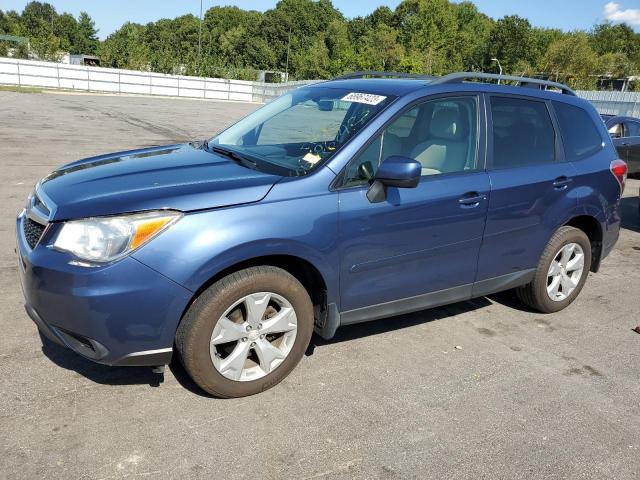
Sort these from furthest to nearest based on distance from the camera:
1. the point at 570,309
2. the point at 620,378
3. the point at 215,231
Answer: the point at 570,309 → the point at 620,378 → the point at 215,231

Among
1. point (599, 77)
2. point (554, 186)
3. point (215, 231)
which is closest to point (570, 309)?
point (554, 186)

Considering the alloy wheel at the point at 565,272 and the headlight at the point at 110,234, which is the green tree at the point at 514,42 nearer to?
the alloy wheel at the point at 565,272

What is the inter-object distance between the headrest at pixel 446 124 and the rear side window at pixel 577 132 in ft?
3.68

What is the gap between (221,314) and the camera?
3064 mm

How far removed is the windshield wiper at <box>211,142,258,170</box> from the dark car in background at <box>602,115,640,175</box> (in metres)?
10.9

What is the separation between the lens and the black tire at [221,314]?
9.90 feet

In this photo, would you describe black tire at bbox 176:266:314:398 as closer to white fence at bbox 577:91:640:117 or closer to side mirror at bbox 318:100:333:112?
side mirror at bbox 318:100:333:112

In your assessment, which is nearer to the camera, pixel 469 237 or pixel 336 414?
pixel 336 414

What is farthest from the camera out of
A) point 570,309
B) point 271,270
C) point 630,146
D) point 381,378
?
point 630,146

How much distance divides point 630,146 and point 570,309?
9.10 m

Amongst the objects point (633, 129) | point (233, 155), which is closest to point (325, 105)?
point (233, 155)

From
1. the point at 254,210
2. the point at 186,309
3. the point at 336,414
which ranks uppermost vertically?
the point at 254,210

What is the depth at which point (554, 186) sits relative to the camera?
14.6 ft

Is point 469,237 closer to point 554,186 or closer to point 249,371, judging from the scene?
point 554,186
